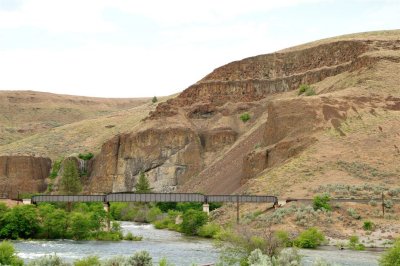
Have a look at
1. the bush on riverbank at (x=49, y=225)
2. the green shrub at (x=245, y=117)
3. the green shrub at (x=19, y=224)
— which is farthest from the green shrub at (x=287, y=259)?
the green shrub at (x=245, y=117)

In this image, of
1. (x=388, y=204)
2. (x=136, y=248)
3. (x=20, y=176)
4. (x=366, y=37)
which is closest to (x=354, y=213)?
(x=388, y=204)

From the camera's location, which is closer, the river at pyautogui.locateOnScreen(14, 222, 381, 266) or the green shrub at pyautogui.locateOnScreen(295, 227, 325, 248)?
the river at pyautogui.locateOnScreen(14, 222, 381, 266)

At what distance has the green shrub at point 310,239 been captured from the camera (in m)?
66.9

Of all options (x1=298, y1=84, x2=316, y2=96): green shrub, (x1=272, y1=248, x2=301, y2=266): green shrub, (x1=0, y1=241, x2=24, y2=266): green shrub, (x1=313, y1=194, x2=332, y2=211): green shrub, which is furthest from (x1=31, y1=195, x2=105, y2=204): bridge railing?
(x1=272, y1=248, x2=301, y2=266): green shrub

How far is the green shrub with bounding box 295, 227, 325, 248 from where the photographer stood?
6694 cm

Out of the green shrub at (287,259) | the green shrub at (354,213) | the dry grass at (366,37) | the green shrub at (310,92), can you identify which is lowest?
the green shrub at (354,213)

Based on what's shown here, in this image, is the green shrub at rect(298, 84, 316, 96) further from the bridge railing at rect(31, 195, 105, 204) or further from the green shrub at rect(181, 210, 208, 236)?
the bridge railing at rect(31, 195, 105, 204)

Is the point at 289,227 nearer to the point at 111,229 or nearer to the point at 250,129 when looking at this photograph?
the point at 111,229

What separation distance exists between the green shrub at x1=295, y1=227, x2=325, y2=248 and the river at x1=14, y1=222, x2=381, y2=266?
4.54 feet

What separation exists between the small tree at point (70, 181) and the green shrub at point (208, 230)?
51314 mm

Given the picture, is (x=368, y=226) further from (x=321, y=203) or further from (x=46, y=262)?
(x=46, y=262)

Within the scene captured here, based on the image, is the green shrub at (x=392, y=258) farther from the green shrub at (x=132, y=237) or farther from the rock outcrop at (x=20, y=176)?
the rock outcrop at (x=20, y=176)

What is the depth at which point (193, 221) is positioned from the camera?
3366 inches

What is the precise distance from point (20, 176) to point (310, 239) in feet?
285
